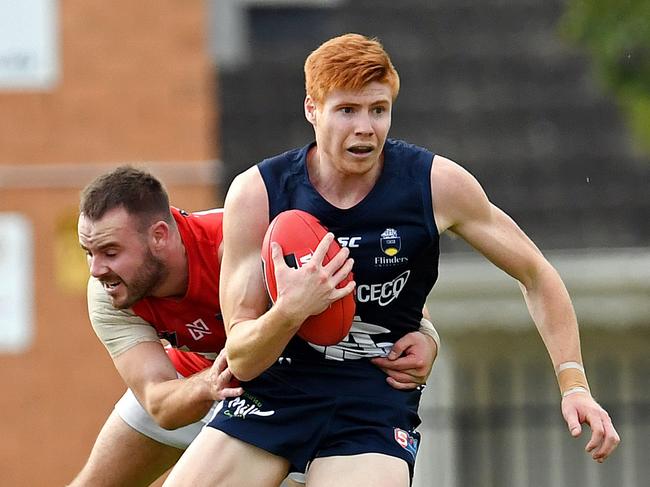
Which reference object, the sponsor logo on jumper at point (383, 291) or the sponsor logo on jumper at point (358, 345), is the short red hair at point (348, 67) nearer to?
the sponsor logo on jumper at point (383, 291)

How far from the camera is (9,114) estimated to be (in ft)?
43.9

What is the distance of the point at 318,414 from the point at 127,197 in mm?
1029

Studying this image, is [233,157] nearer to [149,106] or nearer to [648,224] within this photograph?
[149,106]

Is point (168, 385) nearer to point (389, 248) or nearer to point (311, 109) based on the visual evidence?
point (389, 248)

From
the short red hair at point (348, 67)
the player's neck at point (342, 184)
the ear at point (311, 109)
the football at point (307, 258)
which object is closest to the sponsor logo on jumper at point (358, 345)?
the football at point (307, 258)

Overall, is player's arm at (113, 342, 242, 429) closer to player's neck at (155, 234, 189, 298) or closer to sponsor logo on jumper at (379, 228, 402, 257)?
player's neck at (155, 234, 189, 298)

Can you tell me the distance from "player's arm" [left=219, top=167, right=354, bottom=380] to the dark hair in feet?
1.60

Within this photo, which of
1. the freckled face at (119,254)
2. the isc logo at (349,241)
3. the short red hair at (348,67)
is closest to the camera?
the short red hair at (348,67)

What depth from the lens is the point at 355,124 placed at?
569 centimetres

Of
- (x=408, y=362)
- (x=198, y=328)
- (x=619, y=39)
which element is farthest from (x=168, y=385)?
(x=619, y=39)

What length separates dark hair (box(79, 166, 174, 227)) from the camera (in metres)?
6.24

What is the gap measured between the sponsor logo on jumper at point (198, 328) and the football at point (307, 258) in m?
0.72

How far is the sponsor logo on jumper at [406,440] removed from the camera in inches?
235

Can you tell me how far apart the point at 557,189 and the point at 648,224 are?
699mm
